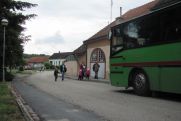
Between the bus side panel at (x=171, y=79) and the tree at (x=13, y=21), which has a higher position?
the tree at (x=13, y=21)

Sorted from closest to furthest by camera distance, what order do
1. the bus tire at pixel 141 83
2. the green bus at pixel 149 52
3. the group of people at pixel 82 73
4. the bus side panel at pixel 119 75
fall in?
the green bus at pixel 149 52, the bus tire at pixel 141 83, the bus side panel at pixel 119 75, the group of people at pixel 82 73

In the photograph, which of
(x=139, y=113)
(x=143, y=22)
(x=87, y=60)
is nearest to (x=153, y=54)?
→ (x=143, y=22)

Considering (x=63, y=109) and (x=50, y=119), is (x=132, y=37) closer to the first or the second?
(x=63, y=109)

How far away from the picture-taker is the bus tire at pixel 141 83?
18141 mm

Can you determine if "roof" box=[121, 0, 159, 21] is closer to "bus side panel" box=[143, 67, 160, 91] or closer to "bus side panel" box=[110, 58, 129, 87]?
"bus side panel" box=[110, 58, 129, 87]

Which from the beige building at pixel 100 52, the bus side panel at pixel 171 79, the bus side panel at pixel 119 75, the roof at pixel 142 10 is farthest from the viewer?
the beige building at pixel 100 52

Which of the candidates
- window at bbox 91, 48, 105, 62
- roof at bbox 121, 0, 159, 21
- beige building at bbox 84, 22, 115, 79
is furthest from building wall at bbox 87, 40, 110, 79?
roof at bbox 121, 0, 159, 21

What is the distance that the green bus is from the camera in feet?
51.4

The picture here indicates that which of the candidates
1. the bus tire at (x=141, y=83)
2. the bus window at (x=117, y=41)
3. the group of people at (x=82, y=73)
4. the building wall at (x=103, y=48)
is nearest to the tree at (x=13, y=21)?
the group of people at (x=82, y=73)

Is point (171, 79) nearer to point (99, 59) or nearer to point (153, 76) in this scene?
point (153, 76)

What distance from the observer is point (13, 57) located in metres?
36.6

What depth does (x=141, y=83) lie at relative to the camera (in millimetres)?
18484

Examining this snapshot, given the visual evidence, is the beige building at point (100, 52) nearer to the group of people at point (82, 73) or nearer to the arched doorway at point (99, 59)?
the arched doorway at point (99, 59)

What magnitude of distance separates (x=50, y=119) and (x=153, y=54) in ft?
→ 22.8
